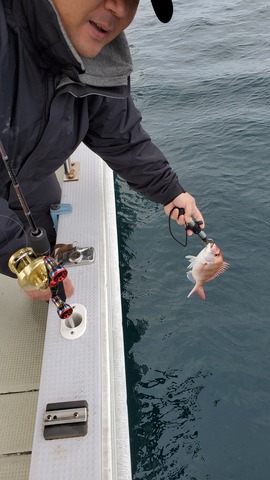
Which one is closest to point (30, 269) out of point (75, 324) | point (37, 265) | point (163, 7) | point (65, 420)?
point (37, 265)

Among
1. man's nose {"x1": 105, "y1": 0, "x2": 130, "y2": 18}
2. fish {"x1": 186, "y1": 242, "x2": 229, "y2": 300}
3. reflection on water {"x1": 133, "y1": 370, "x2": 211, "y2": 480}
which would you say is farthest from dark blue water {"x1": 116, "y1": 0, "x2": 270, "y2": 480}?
man's nose {"x1": 105, "y1": 0, "x2": 130, "y2": 18}

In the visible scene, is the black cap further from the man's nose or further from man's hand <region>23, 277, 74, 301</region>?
man's hand <region>23, 277, 74, 301</region>

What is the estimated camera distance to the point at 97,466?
1.86m

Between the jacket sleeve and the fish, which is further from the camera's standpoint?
the fish

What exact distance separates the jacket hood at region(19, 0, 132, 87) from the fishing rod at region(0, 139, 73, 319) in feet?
1.82

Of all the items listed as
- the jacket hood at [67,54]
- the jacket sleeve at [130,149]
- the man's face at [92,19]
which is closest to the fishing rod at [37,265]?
the jacket hood at [67,54]

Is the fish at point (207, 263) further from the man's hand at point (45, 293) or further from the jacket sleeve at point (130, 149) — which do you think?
the man's hand at point (45, 293)

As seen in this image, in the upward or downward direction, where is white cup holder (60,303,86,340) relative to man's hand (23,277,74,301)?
downward

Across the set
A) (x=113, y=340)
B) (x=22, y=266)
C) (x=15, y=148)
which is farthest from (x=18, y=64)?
(x=113, y=340)

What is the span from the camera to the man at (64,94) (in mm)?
2072

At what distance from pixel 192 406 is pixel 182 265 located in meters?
1.67

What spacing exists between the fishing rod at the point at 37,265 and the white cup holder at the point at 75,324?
24cm

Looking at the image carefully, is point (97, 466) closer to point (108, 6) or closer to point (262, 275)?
point (108, 6)

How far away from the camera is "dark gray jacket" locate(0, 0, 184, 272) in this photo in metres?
2.09
